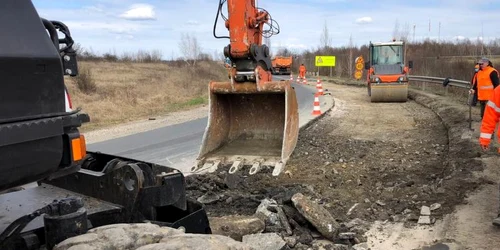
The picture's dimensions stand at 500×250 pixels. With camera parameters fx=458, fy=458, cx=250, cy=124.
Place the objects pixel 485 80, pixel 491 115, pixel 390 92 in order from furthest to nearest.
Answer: pixel 390 92
pixel 485 80
pixel 491 115

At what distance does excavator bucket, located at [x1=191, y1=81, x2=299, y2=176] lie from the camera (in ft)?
22.9

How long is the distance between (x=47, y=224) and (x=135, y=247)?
469mm

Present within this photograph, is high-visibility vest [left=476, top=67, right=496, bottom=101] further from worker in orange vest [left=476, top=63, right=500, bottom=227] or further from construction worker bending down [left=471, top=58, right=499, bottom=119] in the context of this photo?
worker in orange vest [left=476, top=63, right=500, bottom=227]

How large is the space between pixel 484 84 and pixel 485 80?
3.9 inches

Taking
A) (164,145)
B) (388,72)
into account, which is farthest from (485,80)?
(388,72)

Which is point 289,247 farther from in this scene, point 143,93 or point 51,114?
point 143,93

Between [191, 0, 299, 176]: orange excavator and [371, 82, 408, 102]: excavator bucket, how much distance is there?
1209 centimetres

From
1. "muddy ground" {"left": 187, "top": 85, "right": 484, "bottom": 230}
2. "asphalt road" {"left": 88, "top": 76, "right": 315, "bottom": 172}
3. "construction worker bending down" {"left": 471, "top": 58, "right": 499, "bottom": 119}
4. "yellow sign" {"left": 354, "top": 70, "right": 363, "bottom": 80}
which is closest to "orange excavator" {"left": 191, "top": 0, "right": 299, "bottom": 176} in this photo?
"muddy ground" {"left": 187, "top": 85, "right": 484, "bottom": 230}

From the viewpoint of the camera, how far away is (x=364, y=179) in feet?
24.1

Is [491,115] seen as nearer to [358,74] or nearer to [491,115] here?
[491,115]

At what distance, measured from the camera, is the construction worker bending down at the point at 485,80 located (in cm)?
1091

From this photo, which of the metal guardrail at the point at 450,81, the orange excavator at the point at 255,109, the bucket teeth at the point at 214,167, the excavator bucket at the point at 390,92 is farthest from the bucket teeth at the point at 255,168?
the excavator bucket at the point at 390,92

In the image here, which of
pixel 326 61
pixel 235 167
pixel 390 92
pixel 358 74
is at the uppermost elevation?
pixel 326 61

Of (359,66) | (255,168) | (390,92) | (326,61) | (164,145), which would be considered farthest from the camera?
(326,61)
